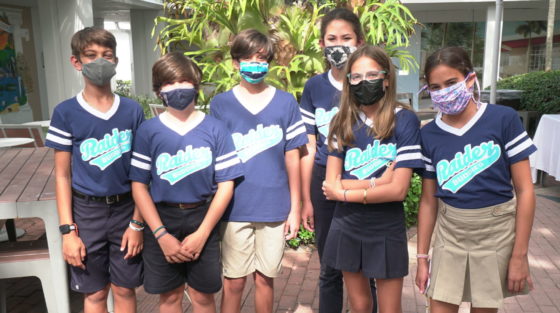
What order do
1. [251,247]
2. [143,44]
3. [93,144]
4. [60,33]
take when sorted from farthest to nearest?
[143,44] → [60,33] → [251,247] → [93,144]

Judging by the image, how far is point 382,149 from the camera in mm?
2371

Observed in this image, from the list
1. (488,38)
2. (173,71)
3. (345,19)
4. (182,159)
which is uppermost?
(488,38)

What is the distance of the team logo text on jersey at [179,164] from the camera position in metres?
2.47

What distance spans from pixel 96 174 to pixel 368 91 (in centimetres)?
147

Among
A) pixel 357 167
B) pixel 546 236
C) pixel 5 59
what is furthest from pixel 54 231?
pixel 5 59

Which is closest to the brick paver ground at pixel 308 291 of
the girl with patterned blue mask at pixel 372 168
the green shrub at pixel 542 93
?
the girl with patterned blue mask at pixel 372 168

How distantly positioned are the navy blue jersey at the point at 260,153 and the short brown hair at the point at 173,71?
27 centimetres

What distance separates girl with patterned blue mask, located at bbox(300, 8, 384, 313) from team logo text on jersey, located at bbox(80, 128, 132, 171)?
1.05m

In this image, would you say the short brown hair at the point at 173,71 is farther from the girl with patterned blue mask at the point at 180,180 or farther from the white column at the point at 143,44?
the white column at the point at 143,44

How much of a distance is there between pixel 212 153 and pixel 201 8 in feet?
9.01

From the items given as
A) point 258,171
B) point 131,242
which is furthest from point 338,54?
point 131,242

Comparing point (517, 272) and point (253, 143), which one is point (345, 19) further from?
point (517, 272)

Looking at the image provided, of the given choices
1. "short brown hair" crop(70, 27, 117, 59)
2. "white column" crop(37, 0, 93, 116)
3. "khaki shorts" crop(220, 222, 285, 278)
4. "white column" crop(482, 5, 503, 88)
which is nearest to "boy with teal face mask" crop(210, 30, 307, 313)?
"khaki shorts" crop(220, 222, 285, 278)

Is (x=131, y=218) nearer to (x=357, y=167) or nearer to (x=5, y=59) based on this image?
(x=357, y=167)
